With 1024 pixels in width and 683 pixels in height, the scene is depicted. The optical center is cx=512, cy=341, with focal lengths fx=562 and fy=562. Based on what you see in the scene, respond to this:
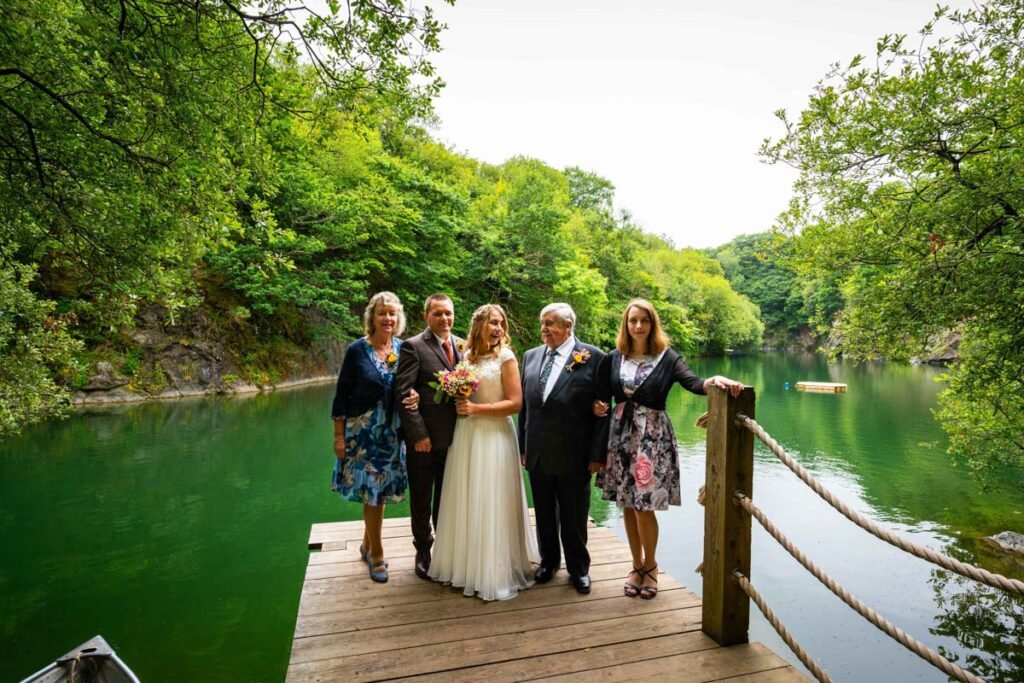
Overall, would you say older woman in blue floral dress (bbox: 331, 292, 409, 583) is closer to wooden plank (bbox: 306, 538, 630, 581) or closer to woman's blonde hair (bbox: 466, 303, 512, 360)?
wooden plank (bbox: 306, 538, 630, 581)

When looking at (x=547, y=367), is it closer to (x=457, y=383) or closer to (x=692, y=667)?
(x=457, y=383)

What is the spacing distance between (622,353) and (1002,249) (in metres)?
4.09

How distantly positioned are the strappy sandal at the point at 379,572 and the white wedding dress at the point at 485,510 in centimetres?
31

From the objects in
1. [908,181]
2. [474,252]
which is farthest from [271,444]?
[474,252]

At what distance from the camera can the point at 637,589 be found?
305 centimetres

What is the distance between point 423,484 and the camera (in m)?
3.35

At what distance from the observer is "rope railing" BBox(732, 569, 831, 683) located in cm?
206

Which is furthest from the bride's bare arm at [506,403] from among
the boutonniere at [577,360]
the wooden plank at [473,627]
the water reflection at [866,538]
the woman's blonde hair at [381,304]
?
the water reflection at [866,538]

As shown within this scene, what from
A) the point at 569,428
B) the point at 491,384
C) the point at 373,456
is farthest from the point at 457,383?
the point at 373,456

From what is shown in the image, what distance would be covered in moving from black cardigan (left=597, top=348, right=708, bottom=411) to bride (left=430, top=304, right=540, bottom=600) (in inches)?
19.4

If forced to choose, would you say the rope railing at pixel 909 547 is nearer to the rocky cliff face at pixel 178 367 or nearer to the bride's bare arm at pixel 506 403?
the bride's bare arm at pixel 506 403

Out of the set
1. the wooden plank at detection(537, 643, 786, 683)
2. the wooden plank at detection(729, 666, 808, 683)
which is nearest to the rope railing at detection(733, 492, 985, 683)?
the wooden plank at detection(729, 666, 808, 683)

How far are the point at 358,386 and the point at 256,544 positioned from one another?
14.5 ft

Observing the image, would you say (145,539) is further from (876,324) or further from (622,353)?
(876,324)
